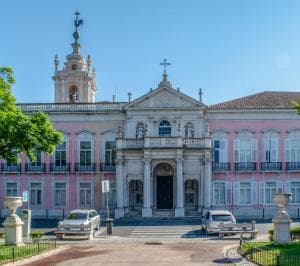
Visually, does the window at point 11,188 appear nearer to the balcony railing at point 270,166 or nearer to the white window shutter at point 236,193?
the white window shutter at point 236,193

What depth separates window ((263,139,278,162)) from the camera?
155 ft

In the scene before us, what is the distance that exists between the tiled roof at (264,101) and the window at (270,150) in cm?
280

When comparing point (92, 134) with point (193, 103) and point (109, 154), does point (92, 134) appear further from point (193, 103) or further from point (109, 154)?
point (193, 103)

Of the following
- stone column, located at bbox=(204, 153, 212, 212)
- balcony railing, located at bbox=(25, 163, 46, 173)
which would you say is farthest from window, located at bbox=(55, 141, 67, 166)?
stone column, located at bbox=(204, 153, 212, 212)

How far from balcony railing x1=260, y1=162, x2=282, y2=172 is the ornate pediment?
22.6 ft

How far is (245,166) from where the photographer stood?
47250 mm

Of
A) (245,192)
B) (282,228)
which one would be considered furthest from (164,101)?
(282,228)

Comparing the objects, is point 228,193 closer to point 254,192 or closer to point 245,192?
point 245,192

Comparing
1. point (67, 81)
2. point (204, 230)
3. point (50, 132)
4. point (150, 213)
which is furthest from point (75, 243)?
point (67, 81)

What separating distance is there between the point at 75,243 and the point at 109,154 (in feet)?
65.2

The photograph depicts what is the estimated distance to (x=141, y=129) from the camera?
4697 centimetres

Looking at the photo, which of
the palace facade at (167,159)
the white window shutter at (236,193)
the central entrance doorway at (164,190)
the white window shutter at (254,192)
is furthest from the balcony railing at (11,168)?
the white window shutter at (254,192)

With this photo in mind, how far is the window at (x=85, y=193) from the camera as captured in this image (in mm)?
47938

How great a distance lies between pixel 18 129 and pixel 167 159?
63.7 feet
